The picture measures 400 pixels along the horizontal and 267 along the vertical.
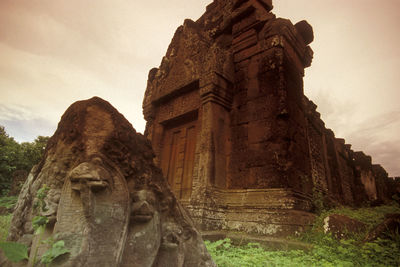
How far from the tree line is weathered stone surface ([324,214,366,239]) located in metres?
13.5

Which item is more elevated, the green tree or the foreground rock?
the green tree

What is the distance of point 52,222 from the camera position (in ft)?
4.21

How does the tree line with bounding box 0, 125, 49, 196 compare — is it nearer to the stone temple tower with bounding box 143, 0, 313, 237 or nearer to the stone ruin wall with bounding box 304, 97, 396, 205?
the stone temple tower with bounding box 143, 0, 313, 237

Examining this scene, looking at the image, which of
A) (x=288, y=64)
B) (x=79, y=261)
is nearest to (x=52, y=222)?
(x=79, y=261)

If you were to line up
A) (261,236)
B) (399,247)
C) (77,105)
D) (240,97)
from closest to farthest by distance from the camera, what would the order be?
(77,105), (399,247), (261,236), (240,97)

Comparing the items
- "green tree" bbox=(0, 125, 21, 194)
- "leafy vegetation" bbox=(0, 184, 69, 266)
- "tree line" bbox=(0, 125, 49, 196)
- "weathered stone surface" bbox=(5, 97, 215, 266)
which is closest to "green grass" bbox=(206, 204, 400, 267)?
"weathered stone surface" bbox=(5, 97, 215, 266)

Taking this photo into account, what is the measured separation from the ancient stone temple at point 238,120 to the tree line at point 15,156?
9.97 metres

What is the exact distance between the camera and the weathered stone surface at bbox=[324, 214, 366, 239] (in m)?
3.19

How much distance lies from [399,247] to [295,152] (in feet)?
6.51

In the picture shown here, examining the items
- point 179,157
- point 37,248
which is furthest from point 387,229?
point 179,157

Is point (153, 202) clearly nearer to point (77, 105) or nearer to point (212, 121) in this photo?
point (77, 105)

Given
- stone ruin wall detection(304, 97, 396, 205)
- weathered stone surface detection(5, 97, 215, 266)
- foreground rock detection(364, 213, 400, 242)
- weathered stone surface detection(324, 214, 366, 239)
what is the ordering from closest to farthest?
weathered stone surface detection(5, 97, 215, 266), foreground rock detection(364, 213, 400, 242), weathered stone surface detection(324, 214, 366, 239), stone ruin wall detection(304, 97, 396, 205)

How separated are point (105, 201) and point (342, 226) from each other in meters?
3.45

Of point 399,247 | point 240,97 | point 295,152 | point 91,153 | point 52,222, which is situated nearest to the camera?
point 52,222
